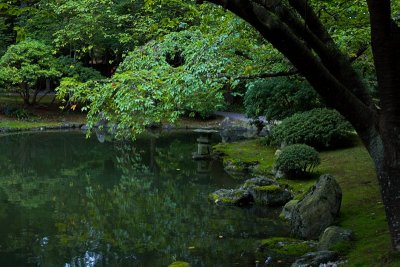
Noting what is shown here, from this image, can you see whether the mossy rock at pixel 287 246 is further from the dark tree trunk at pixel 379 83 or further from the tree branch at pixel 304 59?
the tree branch at pixel 304 59

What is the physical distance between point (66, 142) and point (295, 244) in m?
18.7

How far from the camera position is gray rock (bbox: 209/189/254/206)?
12.0 meters

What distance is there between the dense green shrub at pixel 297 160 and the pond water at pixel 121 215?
181 cm

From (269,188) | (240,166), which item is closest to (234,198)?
(269,188)

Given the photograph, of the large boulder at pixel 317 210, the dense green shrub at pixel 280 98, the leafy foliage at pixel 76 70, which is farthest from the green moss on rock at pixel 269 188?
the leafy foliage at pixel 76 70

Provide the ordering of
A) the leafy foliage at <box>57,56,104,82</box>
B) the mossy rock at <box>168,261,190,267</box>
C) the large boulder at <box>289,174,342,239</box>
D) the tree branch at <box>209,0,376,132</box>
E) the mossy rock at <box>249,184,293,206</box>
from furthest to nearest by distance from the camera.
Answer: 1. the leafy foliage at <box>57,56,104,82</box>
2. the mossy rock at <box>249,184,293,206</box>
3. the large boulder at <box>289,174,342,239</box>
4. the mossy rock at <box>168,261,190,267</box>
5. the tree branch at <box>209,0,376,132</box>

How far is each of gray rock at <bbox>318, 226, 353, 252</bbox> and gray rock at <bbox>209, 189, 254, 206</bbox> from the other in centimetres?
397

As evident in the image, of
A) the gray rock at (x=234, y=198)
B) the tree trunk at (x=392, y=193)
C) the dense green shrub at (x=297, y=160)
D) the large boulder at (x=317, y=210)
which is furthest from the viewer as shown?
the dense green shrub at (x=297, y=160)

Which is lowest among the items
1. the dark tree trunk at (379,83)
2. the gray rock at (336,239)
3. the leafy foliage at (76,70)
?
the gray rock at (336,239)

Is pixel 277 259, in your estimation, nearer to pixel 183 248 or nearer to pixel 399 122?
pixel 183 248

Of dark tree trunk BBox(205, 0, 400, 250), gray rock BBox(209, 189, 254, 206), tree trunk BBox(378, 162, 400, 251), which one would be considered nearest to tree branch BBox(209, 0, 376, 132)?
dark tree trunk BBox(205, 0, 400, 250)

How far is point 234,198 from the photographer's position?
39.9ft

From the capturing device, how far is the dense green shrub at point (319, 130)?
620 inches

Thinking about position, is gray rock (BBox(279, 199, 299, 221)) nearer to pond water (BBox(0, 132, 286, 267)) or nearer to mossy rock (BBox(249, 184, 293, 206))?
pond water (BBox(0, 132, 286, 267))
